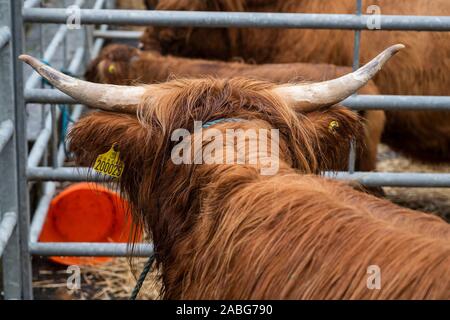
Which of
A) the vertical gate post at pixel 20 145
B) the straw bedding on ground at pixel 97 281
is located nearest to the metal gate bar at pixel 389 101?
the vertical gate post at pixel 20 145

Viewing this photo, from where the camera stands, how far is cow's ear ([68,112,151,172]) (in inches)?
110

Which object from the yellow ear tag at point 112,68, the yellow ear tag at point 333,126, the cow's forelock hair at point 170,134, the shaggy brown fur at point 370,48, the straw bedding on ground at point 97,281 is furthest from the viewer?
the yellow ear tag at point 112,68

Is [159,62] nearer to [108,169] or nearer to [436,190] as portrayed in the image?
[436,190]

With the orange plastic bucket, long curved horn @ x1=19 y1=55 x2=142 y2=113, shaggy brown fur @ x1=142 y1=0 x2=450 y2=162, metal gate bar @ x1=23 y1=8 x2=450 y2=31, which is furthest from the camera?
shaggy brown fur @ x1=142 y1=0 x2=450 y2=162

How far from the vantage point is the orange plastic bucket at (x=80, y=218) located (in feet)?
17.5

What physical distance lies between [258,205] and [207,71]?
3434 millimetres

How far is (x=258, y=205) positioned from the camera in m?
2.25

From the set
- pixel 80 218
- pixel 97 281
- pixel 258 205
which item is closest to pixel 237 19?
pixel 258 205

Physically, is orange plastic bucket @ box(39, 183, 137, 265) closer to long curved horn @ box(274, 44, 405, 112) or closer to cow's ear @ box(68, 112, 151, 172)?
cow's ear @ box(68, 112, 151, 172)

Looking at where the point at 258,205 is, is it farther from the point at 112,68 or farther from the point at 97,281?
the point at 112,68

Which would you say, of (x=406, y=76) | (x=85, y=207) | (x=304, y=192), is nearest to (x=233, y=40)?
(x=406, y=76)

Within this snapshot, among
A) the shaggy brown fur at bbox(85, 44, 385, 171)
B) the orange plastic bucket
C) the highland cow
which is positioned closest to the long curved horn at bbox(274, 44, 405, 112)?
the highland cow

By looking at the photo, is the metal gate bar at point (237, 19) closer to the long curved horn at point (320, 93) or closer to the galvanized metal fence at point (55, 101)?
the galvanized metal fence at point (55, 101)

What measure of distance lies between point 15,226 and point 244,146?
74.8 inches
